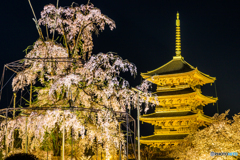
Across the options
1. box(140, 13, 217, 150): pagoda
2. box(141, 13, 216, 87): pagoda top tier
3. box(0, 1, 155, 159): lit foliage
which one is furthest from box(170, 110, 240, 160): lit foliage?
box(0, 1, 155, 159): lit foliage

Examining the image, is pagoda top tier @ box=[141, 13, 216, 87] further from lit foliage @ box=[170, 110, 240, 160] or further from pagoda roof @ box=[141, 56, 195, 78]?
lit foliage @ box=[170, 110, 240, 160]

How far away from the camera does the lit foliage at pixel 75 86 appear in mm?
13072

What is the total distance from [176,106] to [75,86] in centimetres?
1502

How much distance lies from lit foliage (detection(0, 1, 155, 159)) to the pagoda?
35.6ft

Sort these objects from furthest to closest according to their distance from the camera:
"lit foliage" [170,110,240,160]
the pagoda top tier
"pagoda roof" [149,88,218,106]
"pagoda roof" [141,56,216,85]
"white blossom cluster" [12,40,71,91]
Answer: the pagoda top tier < "pagoda roof" [141,56,216,85] < "pagoda roof" [149,88,218,106] < "lit foliage" [170,110,240,160] < "white blossom cluster" [12,40,71,91]

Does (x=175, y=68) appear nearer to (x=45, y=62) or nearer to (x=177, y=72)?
(x=177, y=72)

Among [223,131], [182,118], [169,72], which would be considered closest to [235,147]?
[223,131]

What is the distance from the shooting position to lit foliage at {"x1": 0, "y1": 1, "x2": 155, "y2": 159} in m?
13.1

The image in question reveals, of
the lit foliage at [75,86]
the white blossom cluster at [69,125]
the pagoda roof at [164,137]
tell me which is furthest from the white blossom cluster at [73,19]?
the pagoda roof at [164,137]

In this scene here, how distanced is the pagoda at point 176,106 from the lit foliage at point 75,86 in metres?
10.9

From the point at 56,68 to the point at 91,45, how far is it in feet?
9.35

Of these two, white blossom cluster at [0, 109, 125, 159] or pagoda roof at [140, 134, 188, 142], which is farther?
pagoda roof at [140, 134, 188, 142]

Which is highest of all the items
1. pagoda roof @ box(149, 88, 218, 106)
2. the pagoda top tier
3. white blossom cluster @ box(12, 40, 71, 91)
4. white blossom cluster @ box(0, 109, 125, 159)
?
the pagoda top tier

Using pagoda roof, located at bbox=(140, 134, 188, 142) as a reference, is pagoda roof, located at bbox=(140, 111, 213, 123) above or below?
above
